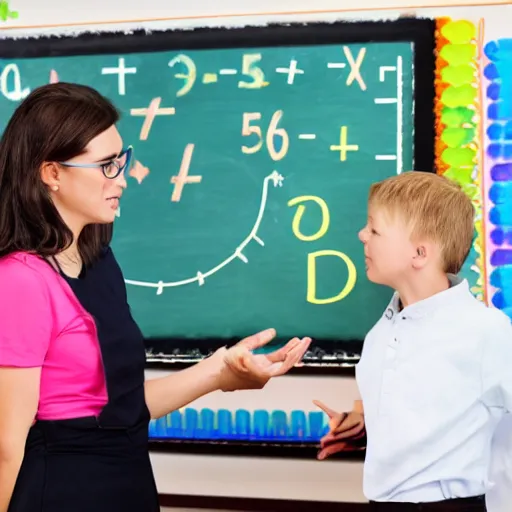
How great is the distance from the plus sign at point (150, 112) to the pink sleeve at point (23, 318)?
958mm

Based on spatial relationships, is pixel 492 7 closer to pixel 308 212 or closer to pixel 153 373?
pixel 308 212

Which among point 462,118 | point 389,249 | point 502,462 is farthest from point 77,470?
point 462,118

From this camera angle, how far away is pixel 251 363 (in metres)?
1.71

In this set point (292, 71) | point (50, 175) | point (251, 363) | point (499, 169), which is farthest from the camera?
point (292, 71)

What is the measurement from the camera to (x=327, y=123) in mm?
2115

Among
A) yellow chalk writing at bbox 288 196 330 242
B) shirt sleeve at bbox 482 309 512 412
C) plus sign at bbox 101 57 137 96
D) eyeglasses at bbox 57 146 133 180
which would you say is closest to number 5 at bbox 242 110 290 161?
yellow chalk writing at bbox 288 196 330 242

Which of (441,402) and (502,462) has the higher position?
(441,402)

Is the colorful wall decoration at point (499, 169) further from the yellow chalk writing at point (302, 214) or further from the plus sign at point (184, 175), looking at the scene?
the plus sign at point (184, 175)

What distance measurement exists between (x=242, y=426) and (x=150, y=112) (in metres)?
0.99

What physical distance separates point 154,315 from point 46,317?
87cm

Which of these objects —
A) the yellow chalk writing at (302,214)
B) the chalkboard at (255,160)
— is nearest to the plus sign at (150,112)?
the chalkboard at (255,160)

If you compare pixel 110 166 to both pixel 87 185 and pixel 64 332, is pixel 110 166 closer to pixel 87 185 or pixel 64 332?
pixel 87 185

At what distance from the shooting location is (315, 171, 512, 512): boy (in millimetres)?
1507

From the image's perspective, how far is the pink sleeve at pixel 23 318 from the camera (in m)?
1.31
